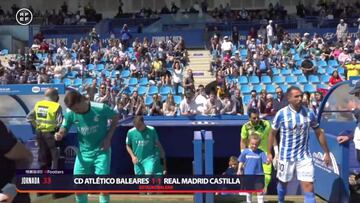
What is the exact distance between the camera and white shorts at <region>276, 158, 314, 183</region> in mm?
7242

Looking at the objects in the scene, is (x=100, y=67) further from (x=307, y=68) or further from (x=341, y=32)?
(x=341, y=32)

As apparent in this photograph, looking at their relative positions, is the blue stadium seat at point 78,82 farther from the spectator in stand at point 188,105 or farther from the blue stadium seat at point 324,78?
the blue stadium seat at point 324,78

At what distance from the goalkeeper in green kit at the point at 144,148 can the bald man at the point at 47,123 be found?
124 cm

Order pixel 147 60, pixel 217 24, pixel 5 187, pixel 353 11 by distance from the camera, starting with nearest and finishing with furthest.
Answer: pixel 5 187 < pixel 147 60 < pixel 217 24 < pixel 353 11

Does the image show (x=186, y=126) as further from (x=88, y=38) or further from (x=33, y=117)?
(x=88, y=38)

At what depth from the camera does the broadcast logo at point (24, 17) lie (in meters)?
33.0

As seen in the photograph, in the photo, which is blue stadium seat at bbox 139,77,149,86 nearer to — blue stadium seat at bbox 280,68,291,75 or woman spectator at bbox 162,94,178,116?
blue stadium seat at bbox 280,68,291,75

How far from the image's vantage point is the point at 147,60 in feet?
73.3

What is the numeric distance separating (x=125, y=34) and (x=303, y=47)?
25.5 feet

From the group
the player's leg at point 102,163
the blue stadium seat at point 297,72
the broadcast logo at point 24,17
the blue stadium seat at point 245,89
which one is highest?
the broadcast logo at point 24,17

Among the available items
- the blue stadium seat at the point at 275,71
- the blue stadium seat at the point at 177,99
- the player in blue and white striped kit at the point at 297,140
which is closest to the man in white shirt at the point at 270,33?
the blue stadium seat at the point at 275,71

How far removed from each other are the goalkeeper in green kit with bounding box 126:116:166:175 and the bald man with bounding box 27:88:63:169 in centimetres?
124

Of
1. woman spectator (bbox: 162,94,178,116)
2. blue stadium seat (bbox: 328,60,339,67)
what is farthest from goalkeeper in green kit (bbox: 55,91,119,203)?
blue stadium seat (bbox: 328,60,339,67)

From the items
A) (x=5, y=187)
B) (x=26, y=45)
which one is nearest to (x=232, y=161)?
(x=5, y=187)
